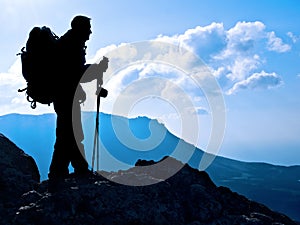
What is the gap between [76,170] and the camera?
11172 millimetres

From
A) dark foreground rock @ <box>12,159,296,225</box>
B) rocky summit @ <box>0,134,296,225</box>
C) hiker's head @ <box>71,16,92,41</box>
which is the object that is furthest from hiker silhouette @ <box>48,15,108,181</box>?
dark foreground rock @ <box>12,159,296,225</box>

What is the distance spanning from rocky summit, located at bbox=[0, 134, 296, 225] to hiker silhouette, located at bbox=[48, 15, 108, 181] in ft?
1.83

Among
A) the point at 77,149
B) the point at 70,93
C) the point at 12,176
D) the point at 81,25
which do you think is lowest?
the point at 12,176

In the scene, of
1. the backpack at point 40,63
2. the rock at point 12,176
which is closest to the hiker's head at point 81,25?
the backpack at point 40,63

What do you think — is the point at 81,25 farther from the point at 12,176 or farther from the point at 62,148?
the point at 12,176

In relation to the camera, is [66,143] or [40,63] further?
[66,143]

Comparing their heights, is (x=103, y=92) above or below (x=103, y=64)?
below

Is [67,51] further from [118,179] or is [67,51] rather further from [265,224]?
[265,224]

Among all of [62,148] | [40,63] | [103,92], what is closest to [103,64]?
[103,92]

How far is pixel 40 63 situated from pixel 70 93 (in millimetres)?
1156

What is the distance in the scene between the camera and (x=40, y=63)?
→ 10.5m

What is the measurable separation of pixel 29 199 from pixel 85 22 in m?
4.96

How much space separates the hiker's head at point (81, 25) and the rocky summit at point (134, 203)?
13.0 feet

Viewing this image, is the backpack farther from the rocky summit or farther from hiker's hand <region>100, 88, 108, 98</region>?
the rocky summit
